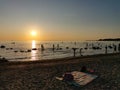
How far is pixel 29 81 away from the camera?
40.7 feet

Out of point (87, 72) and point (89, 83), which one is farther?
point (87, 72)

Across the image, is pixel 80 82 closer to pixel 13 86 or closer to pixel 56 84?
pixel 56 84

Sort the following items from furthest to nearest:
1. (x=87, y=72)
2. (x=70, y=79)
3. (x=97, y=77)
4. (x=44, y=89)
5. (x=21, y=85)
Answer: (x=87, y=72) < (x=97, y=77) < (x=70, y=79) < (x=21, y=85) < (x=44, y=89)

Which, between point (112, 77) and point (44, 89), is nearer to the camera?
point (44, 89)

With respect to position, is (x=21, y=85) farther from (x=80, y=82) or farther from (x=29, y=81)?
(x=80, y=82)

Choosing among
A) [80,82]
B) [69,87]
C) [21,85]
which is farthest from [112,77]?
[21,85]

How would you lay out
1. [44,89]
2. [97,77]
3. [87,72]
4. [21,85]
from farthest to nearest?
[87,72]
[97,77]
[21,85]
[44,89]

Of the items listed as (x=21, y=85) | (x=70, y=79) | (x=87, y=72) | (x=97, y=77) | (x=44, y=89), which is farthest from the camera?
(x=87, y=72)

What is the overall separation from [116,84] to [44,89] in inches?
173

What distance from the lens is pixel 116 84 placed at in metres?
11.6

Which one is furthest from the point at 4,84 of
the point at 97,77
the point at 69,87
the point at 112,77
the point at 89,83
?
the point at 112,77

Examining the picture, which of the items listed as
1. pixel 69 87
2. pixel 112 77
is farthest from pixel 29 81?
pixel 112 77

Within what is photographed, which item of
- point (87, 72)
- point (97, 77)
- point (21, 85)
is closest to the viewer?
point (21, 85)

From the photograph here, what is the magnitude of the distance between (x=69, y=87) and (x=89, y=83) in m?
1.58
